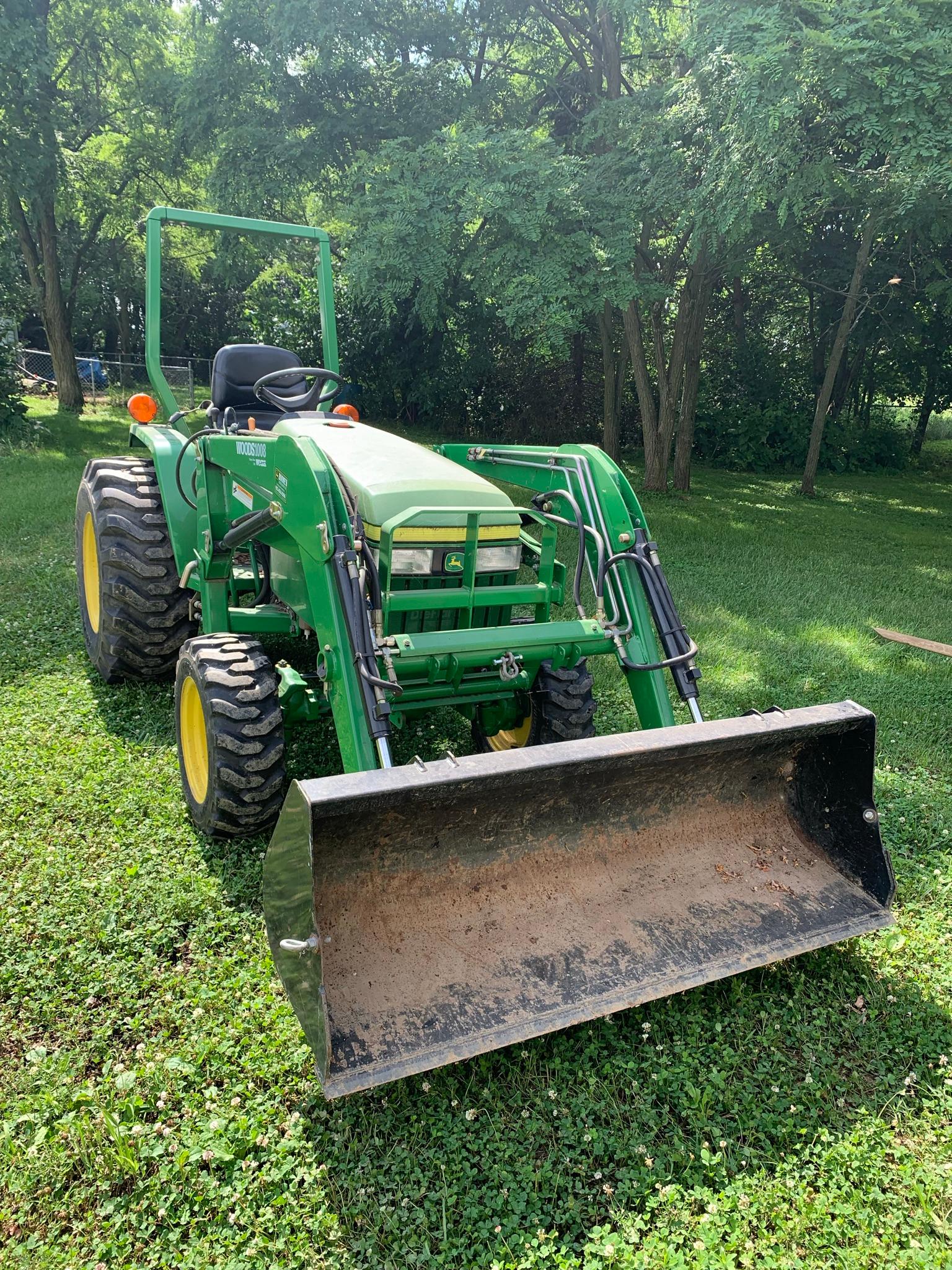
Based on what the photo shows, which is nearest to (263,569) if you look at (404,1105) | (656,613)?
(656,613)

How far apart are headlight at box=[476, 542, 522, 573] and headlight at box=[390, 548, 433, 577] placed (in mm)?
218

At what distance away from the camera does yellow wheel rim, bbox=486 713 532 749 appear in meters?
4.07

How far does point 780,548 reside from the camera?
34.4 ft

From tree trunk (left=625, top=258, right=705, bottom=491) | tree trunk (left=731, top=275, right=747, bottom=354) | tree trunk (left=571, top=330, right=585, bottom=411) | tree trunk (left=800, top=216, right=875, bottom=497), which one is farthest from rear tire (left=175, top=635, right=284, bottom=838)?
tree trunk (left=731, top=275, right=747, bottom=354)

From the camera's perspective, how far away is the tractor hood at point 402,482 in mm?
3242

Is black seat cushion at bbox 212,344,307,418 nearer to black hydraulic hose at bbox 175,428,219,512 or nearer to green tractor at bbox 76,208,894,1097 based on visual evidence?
black hydraulic hose at bbox 175,428,219,512

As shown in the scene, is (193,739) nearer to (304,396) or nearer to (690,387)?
(304,396)

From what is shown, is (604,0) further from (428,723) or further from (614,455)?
(428,723)

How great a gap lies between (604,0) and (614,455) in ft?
23.2

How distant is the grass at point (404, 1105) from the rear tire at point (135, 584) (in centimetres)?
93

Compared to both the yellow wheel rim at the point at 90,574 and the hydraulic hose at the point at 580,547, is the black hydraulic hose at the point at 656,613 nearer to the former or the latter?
the hydraulic hose at the point at 580,547

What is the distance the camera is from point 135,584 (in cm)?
462

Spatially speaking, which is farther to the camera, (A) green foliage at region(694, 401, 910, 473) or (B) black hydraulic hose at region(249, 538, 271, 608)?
(A) green foliage at region(694, 401, 910, 473)

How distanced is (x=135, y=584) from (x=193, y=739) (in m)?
1.34
